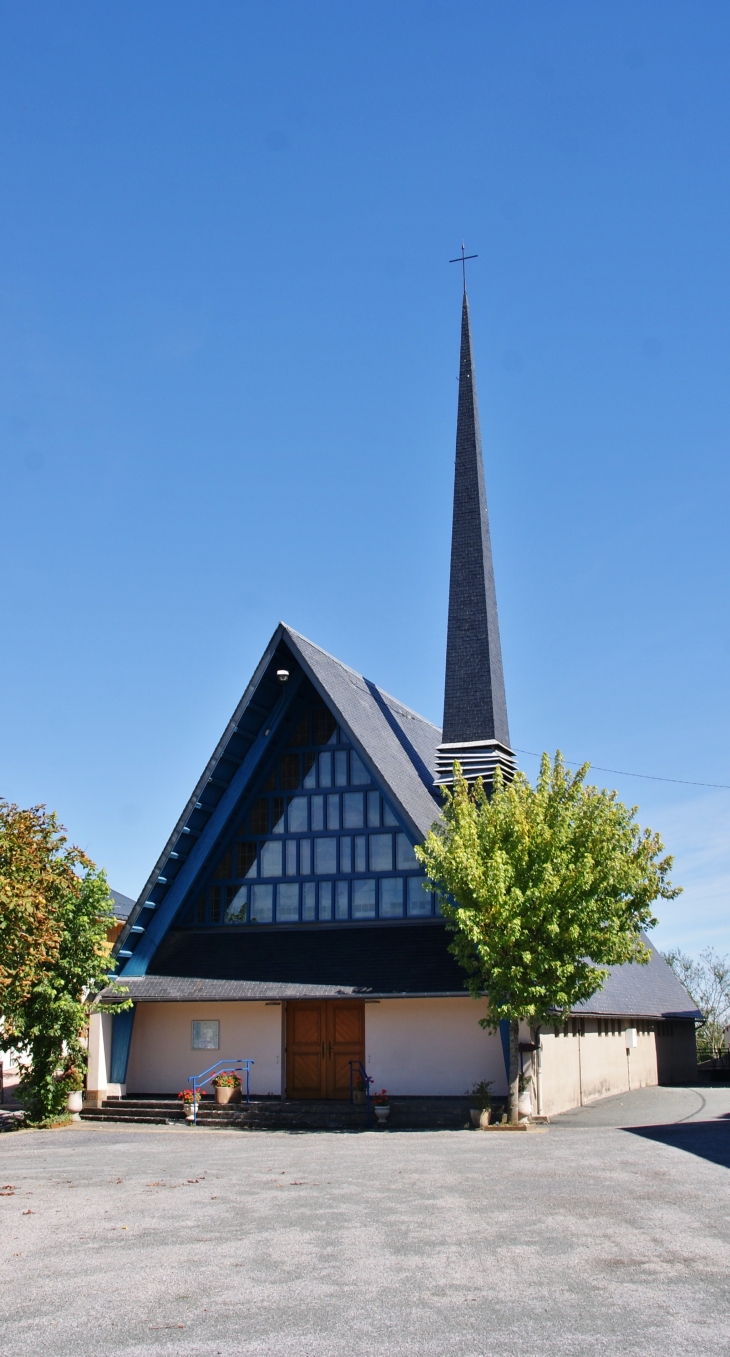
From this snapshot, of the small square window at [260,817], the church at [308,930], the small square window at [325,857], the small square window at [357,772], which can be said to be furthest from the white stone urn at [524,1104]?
the small square window at [260,817]

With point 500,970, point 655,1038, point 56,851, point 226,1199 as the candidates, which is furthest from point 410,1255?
point 655,1038

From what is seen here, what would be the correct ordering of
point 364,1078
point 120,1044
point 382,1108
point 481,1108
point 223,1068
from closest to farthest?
point 481,1108 → point 382,1108 → point 364,1078 → point 223,1068 → point 120,1044

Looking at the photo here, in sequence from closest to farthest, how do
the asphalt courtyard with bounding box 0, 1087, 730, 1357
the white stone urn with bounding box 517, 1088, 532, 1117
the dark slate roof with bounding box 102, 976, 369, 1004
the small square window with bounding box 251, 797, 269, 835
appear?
1. the asphalt courtyard with bounding box 0, 1087, 730, 1357
2. the white stone urn with bounding box 517, 1088, 532, 1117
3. the dark slate roof with bounding box 102, 976, 369, 1004
4. the small square window with bounding box 251, 797, 269, 835

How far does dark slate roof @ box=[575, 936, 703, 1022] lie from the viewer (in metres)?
26.9

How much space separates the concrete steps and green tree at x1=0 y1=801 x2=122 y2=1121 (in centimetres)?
126

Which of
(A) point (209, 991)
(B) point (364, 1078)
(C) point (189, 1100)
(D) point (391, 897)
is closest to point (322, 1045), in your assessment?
(B) point (364, 1078)

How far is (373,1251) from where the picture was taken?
941cm

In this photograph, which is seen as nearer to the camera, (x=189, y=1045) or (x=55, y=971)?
(x=55, y=971)

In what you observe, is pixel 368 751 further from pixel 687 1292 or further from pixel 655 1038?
pixel 655 1038

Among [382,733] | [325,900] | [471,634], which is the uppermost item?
[471,634]

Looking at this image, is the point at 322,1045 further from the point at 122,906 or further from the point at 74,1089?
the point at 122,906

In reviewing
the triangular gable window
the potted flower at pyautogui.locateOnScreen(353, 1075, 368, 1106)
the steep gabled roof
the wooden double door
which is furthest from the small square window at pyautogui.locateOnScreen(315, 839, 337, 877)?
the potted flower at pyautogui.locateOnScreen(353, 1075, 368, 1106)

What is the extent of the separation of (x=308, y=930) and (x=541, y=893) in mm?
7052

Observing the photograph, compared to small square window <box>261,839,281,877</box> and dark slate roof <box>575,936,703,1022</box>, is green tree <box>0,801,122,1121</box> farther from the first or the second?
dark slate roof <box>575,936,703,1022</box>
